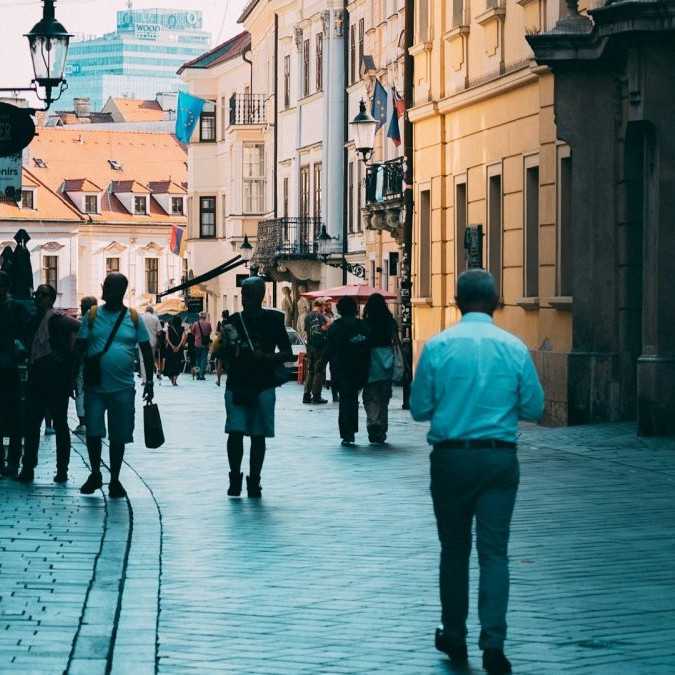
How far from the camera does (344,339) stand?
2234 cm

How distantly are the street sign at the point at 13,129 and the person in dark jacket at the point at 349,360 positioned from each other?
9695 millimetres

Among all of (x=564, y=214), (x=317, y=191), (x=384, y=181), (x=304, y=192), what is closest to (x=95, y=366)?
(x=564, y=214)

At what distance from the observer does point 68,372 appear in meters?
16.5

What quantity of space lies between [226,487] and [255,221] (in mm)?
53840

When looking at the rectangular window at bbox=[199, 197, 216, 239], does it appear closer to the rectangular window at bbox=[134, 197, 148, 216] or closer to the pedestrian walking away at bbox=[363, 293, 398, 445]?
the rectangular window at bbox=[134, 197, 148, 216]

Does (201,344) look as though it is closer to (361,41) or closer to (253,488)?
(361,41)

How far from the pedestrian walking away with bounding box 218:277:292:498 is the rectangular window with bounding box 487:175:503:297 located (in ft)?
46.0

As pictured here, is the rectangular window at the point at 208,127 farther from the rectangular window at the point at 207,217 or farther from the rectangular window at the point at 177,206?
the rectangular window at the point at 177,206

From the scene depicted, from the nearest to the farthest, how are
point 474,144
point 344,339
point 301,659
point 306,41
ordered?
point 301,659
point 344,339
point 474,144
point 306,41

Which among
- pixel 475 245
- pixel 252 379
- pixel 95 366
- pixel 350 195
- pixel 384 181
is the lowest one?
pixel 252 379

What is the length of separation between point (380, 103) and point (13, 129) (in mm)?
29860

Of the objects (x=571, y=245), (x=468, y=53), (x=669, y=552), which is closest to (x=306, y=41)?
(x=468, y=53)

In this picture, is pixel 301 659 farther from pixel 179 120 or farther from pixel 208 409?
pixel 179 120

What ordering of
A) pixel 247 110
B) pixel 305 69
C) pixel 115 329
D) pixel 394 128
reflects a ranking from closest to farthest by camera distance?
1. pixel 115 329
2. pixel 394 128
3. pixel 305 69
4. pixel 247 110
